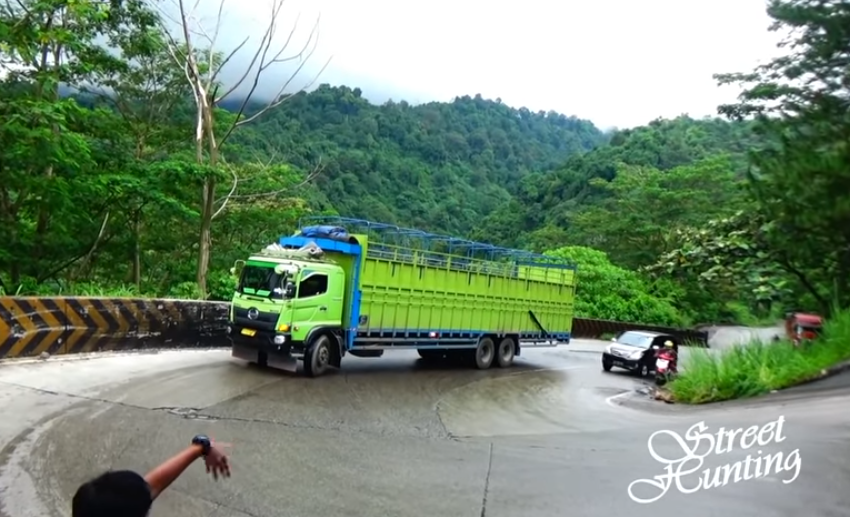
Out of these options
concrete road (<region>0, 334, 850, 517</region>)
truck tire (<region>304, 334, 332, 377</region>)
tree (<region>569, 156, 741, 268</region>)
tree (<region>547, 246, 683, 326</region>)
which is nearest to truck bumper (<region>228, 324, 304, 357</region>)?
truck tire (<region>304, 334, 332, 377</region>)

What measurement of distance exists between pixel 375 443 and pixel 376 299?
6680 mm

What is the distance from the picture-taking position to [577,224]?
2094 inches

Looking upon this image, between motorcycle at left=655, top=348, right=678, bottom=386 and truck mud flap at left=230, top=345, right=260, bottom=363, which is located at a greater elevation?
motorcycle at left=655, top=348, right=678, bottom=386

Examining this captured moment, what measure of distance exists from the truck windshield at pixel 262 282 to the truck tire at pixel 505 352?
787cm

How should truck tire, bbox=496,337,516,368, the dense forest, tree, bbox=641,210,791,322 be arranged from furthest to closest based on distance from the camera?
truck tire, bbox=496,337,516,368 < tree, bbox=641,210,791,322 < the dense forest

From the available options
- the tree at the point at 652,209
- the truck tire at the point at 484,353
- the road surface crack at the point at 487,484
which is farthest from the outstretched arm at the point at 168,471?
the tree at the point at 652,209

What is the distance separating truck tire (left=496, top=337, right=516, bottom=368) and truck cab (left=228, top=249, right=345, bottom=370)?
21.2 ft

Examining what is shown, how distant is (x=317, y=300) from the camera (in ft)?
46.2

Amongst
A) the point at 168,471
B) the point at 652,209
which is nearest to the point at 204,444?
the point at 168,471

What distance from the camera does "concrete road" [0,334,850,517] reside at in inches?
246

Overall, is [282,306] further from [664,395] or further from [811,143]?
[811,143]

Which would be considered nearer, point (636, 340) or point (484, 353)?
point (484, 353)

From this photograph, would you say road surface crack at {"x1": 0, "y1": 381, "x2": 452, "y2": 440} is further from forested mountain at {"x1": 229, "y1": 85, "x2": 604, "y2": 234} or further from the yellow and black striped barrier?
forested mountain at {"x1": 229, "y1": 85, "x2": 604, "y2": 234}

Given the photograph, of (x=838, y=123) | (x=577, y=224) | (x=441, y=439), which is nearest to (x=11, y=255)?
(x=441, y=439)
